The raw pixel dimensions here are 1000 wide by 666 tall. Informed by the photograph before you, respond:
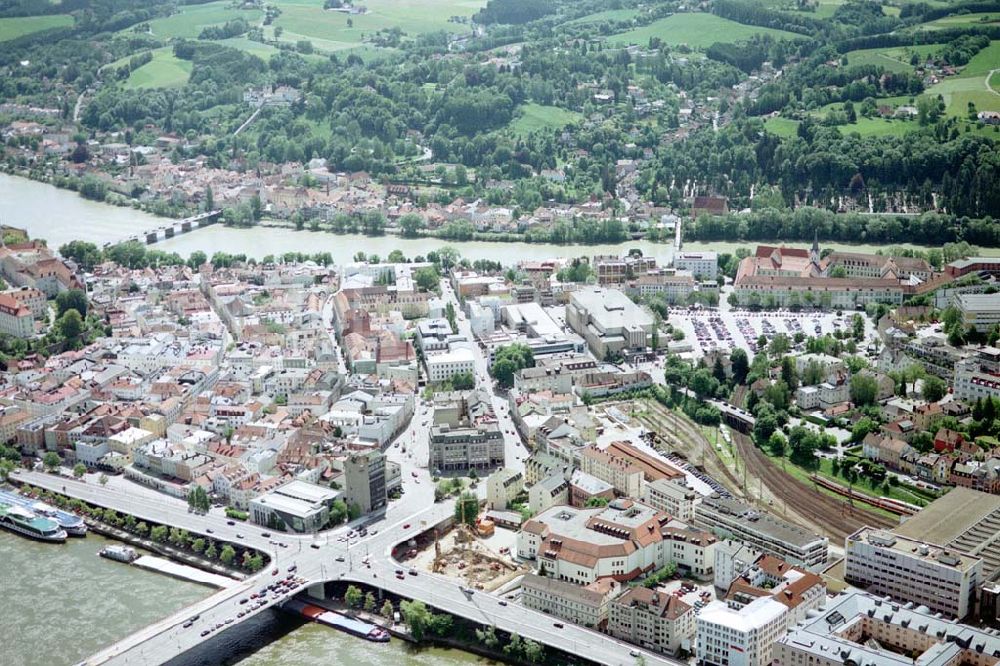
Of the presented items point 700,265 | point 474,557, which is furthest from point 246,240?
point 474,557

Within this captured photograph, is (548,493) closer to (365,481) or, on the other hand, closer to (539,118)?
(365,481)

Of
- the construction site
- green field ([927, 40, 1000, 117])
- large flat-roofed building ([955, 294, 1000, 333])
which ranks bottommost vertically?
the construction site

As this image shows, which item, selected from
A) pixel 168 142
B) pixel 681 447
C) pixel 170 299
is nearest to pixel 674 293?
pixel 681 447

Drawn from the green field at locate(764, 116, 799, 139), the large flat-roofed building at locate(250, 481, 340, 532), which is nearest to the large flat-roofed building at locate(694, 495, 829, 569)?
the large flat-roofed building at locate(250, 481, 340, 532)

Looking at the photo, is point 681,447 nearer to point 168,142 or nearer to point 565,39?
point 168,142

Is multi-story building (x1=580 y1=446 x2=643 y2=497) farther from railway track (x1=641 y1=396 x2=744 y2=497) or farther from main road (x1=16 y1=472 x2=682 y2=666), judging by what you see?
main road (x1=16 y1=472 x2=682 y2=666)
